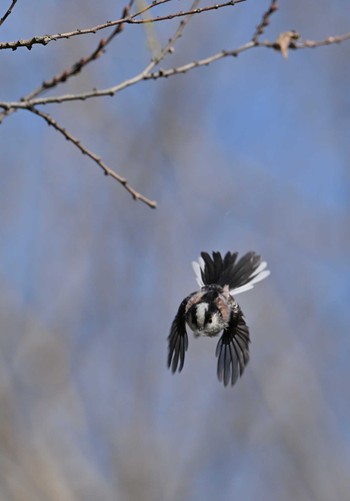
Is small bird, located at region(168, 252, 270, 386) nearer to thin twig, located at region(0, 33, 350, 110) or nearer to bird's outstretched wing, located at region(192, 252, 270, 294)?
bird's outstretched wing, located at region(192, 252, 270, 294)

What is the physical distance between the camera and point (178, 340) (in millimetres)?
3139

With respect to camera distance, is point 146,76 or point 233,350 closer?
point 146,76

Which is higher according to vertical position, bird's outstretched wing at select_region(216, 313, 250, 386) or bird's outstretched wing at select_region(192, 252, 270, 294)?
bird's outstretched wing at select_region(192, 252, 270, 294)

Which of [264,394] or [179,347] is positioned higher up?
[264,394]

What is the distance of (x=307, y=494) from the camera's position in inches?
313

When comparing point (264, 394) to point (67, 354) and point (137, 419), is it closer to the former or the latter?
point (137, 419)

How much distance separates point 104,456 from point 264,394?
5.45ft

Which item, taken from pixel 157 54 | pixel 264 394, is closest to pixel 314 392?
pixel 264 394

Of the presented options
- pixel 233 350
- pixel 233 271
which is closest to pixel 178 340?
pixel 233 350

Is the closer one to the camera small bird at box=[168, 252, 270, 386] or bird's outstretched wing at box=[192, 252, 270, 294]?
small bird at box=[168, 252, 270, 386]

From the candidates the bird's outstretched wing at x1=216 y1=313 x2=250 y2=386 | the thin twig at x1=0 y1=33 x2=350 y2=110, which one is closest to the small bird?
the bird's outstretched wing at x1=216 y1=313 x2=250 y2=386

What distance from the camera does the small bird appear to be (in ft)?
9.78

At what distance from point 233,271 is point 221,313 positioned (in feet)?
0.69

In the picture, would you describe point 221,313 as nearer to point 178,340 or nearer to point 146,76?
point 178,340
